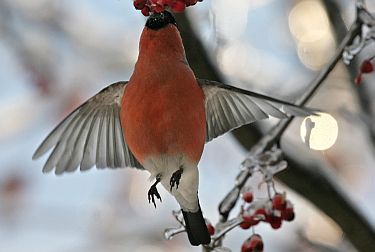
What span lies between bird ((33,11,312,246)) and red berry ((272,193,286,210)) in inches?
7.3

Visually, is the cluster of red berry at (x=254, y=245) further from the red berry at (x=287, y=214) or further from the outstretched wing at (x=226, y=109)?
the outstretched wing at (x=226, y=109)

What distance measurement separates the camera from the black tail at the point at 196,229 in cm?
150

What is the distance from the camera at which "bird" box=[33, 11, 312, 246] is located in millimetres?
1393

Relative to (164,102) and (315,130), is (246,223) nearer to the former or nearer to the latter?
(164,102)

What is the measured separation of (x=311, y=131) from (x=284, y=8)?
7.06 ft

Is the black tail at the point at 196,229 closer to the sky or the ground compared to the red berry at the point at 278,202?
closer to the sky

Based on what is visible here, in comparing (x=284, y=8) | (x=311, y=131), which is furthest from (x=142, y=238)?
(x=311, y=131)

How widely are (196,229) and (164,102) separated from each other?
0.94 ft

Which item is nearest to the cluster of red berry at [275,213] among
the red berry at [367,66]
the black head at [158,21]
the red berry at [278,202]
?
the red berry at [278,202]

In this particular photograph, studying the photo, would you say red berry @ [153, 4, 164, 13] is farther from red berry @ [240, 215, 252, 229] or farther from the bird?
red berry @ [240, 215, 252, 229]

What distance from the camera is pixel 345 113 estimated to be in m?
2.73

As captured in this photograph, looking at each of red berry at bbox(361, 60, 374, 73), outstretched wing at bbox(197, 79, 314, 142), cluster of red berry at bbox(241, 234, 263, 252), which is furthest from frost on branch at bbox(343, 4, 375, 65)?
cluster of red berry at bbox(241, 234, 263, 252)

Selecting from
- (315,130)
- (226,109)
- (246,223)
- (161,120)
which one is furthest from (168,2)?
(315,130)

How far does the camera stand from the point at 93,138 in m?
1.60
